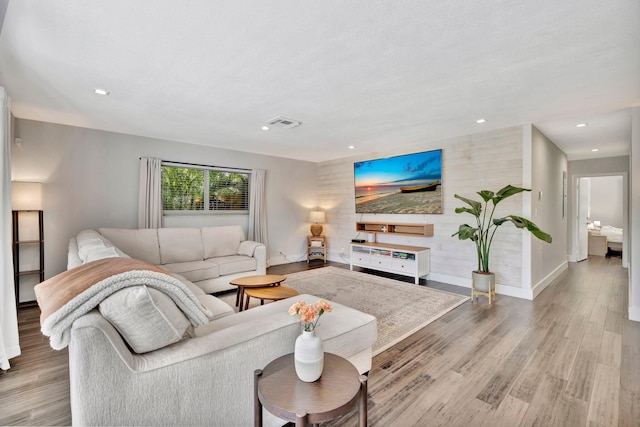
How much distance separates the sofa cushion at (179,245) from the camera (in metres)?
4.20

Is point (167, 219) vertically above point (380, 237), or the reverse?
point (167, 219)

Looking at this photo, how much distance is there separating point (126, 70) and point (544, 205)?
5596 millimetres

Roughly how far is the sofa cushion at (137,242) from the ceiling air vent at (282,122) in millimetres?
2394

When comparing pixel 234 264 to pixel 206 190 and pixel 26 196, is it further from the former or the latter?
pixel 26 196

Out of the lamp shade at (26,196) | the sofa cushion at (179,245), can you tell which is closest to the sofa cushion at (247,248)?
the sofa cushion at (179,245)

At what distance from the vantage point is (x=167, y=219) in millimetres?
4887

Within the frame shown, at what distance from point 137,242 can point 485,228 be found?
510 cm

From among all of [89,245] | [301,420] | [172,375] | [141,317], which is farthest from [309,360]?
[89,245]

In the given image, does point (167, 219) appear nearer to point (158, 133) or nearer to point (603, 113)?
point (158, 133)

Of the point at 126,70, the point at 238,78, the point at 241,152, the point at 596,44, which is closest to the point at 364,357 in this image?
the point at 238,78

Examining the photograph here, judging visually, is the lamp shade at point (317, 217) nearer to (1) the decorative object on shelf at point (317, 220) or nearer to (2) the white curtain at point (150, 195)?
(1) the decorative object on shelf at point (317, 220)

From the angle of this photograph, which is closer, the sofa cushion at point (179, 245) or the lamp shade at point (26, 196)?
the lamp shade at point (26, 196)

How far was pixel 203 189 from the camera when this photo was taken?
5.36 meters

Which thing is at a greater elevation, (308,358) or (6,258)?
(6,258)
